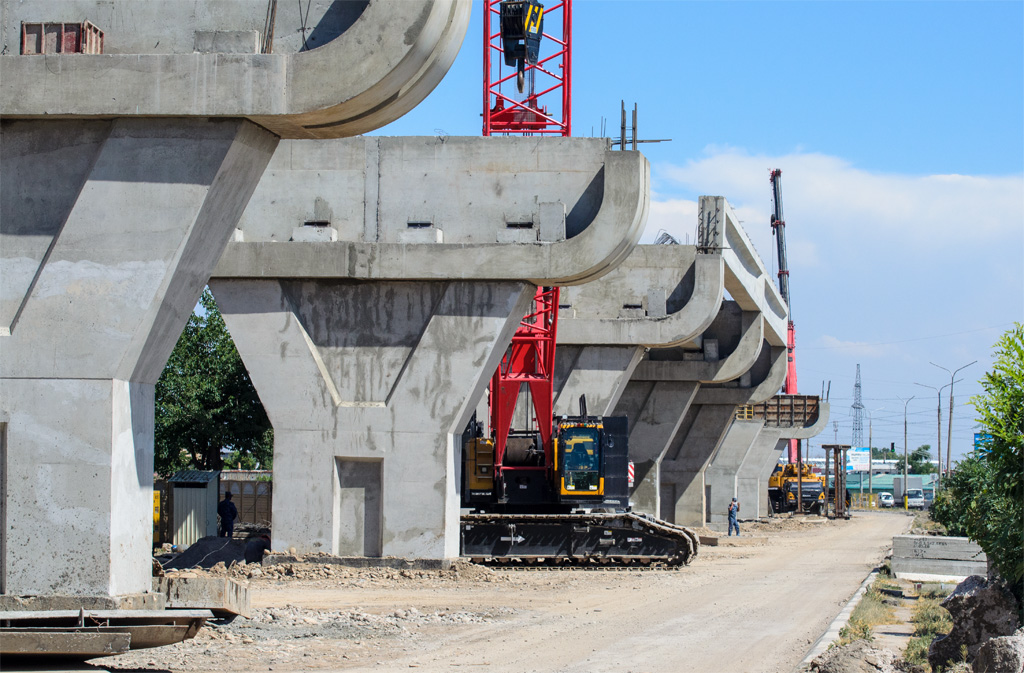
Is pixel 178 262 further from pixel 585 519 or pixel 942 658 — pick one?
pixel 585 519

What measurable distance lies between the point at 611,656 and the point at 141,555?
17.0ft

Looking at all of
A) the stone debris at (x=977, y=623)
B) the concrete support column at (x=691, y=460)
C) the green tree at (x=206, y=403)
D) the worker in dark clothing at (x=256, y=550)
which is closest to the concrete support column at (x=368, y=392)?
the worker in dark clothing at (x=256, y=550)

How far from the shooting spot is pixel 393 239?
23.0 meters

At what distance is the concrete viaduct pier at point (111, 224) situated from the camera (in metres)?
11.8

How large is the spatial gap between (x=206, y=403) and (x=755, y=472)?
3243cm

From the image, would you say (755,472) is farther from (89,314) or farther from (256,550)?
(89,314)

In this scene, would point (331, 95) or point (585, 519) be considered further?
point (585, 519)

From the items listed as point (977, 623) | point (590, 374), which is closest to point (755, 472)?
point (590, 374)

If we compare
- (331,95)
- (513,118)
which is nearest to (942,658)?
(331,95)

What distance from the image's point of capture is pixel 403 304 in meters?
22.4

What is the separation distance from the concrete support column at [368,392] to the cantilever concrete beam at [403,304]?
0.08ft

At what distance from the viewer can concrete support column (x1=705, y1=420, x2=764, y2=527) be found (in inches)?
2178

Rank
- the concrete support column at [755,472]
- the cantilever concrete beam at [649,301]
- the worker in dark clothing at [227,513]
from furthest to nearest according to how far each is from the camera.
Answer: the concrete support column at [755,472], the cantilever concrete beam at [649,301], the worker in dark clothing at [227,513]

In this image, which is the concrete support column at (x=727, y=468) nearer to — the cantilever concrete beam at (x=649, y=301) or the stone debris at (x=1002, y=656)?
the cantilever concrete beam at (x=649, y=301)
